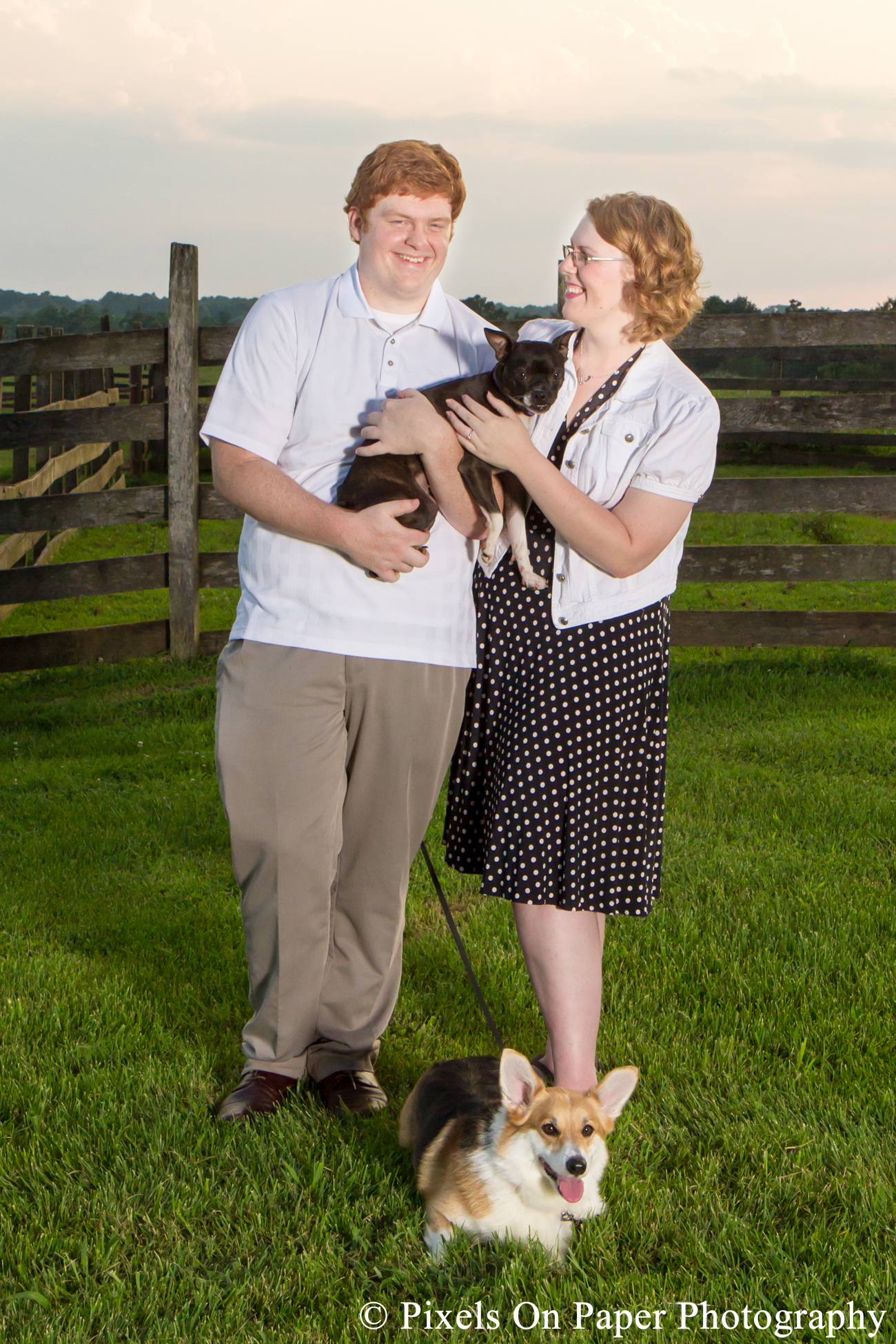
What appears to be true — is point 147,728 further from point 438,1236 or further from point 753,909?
point 438,1236

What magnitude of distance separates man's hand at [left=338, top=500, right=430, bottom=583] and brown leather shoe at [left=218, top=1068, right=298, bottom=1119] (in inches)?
56.3

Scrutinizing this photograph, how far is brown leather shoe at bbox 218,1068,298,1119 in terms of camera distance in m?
3.04

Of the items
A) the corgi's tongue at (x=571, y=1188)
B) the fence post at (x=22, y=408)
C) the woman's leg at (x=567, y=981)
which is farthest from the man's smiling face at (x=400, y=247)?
the fence post at (x=22, y=408)

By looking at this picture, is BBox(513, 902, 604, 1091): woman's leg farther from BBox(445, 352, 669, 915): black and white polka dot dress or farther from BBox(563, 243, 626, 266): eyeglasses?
BBox(563, 243, 626, 266): eyeglasses

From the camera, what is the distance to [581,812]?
9.24ft

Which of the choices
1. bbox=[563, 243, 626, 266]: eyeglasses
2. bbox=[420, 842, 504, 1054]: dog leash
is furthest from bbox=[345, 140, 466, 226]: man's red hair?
bbox=[420, 842, 504, 1054]: dog leash

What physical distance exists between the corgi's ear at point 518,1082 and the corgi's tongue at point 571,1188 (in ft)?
0.56

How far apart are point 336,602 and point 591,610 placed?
2.05ft

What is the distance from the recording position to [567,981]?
9.44 ft

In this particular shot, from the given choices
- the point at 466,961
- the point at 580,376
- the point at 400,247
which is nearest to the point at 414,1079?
the point at 466,961

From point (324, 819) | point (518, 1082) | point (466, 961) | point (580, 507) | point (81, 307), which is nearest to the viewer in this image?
point (518, 1082)

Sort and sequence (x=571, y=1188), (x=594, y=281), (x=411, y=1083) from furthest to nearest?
(x=411, y=1083)
(x=594, y=281)
(x=571, y=1188)

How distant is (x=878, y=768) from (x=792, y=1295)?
156 inches

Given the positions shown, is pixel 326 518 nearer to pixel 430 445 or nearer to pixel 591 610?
pixel 430 445
